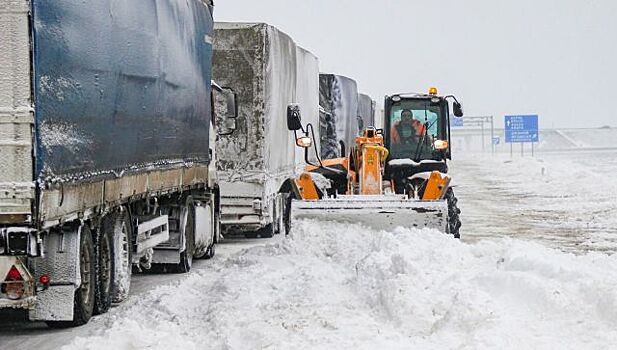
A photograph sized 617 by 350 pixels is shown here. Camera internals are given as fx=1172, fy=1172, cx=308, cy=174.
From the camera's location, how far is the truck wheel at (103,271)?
11547 millimetres

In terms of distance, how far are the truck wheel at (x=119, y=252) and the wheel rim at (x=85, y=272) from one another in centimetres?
76

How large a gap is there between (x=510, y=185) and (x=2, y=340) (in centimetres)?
3850

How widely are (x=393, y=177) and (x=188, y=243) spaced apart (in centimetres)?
443

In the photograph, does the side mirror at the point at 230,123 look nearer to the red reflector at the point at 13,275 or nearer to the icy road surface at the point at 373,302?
the icy road surface at the point at 373,302

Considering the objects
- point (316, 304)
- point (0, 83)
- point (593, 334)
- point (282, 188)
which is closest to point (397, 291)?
point (316, 304)

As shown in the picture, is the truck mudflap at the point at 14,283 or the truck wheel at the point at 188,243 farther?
the truck wheel at the point at 188,243

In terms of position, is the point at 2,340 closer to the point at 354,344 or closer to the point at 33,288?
the point at 33,288

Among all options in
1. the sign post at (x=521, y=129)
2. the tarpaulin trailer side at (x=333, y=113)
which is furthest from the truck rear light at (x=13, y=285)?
the sign post at (x=521, y=129)

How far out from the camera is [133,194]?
12234 mm

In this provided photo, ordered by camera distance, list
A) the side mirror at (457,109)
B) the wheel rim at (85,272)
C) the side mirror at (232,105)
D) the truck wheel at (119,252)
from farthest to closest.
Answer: the side mirror at (232,105) → the side mirror at (457,109) → the truck wheel at (119,252) → the wheel rim at (85,272)

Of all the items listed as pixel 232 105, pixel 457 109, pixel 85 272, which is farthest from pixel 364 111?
pixel 85 272

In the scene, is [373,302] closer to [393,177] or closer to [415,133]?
[393,177]

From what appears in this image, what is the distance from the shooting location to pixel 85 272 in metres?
10.9

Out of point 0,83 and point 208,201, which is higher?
point 0,83
